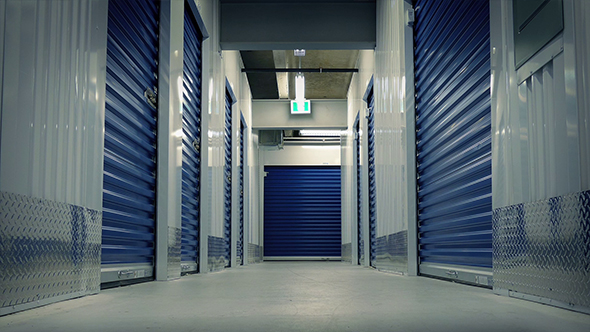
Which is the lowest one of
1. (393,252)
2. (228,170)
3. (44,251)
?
(393,252)

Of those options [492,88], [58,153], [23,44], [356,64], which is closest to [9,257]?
[58,153]

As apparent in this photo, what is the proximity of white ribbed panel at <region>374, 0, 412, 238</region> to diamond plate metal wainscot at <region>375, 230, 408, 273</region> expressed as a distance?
0.31 ft

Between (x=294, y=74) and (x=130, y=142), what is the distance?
7.69 metres

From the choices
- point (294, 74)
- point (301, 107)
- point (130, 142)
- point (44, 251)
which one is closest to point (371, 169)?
point (294, 74)

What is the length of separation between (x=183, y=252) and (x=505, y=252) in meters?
4.19

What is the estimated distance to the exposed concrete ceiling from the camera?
10.8 m

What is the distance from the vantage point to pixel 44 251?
9.18 feet

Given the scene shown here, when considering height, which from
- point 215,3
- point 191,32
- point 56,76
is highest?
point 215,3

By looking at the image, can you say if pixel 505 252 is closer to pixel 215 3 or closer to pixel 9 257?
pixel 9 257

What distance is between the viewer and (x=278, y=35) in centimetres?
816

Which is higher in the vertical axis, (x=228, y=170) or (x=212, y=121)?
(x=212, y=121)

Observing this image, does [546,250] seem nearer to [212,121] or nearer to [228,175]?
[212,121]

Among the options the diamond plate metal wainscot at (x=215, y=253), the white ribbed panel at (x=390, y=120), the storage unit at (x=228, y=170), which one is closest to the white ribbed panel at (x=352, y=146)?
the white ribbed panel at (x=390, y=120)

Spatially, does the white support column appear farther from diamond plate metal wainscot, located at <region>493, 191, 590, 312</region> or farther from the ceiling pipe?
the ceiling pipe
